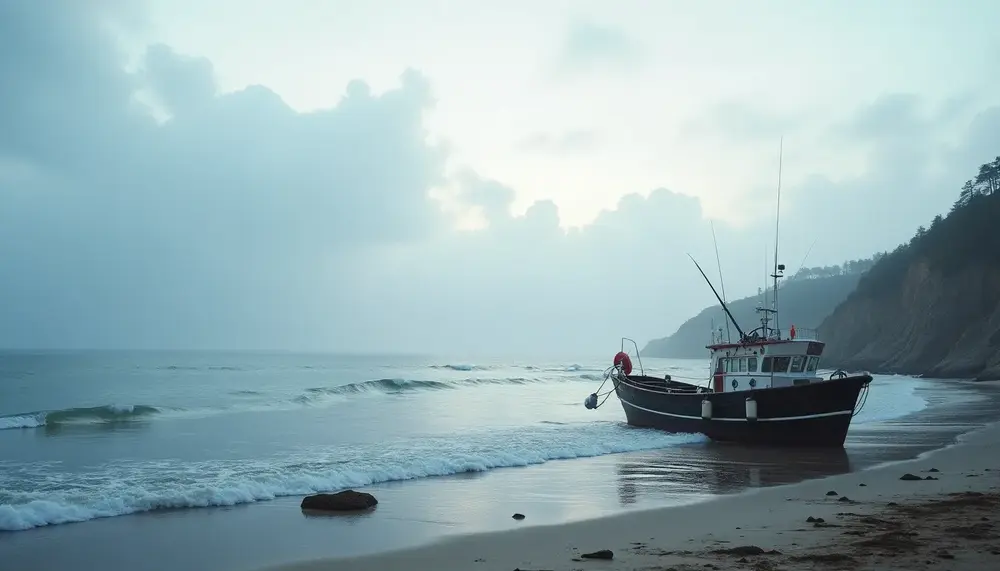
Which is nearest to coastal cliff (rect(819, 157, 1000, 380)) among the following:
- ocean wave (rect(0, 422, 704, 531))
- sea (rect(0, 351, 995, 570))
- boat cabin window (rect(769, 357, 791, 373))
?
sea (rect(0, 351, 995, 570))

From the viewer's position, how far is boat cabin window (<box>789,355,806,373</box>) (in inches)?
757

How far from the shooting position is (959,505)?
862cm

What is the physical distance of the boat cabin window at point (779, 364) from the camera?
63.4 feet

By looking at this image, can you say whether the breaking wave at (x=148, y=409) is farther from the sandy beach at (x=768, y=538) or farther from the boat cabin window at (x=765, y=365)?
the sandy beach at (x=768, y=538)

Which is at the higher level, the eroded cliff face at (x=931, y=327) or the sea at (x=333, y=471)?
the eroded cliff face at (x=931, y=327)

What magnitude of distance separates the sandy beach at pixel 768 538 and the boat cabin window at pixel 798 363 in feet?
27.8

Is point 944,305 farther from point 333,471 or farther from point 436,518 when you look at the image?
point 436,518

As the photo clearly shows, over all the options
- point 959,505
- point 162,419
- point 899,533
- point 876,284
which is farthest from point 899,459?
point 876,284

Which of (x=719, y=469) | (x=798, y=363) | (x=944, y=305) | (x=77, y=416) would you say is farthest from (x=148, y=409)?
(x=944, y=305)

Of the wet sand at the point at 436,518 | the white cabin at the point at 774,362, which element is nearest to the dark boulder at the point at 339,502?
the wet sand at the point at 436,518

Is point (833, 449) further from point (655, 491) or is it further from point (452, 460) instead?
point (452, 460)

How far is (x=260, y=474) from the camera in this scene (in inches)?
501

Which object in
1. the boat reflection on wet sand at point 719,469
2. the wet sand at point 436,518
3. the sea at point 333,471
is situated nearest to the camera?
the wet sand at point 436,518

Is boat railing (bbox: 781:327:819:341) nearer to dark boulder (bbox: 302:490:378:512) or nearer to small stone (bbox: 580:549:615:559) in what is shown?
dark boulder (bbox: 302:490:378:512)
